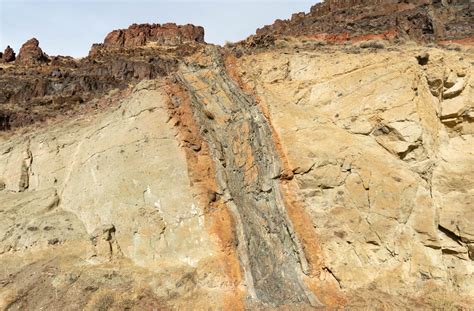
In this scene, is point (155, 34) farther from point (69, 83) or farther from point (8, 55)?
point (69, 83)

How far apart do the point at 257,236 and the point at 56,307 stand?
517cm

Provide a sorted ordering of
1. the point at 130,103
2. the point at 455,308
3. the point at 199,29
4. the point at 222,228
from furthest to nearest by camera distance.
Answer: the point at 199,29 < the point at 130,103 < the point at 222,228 < the point at 455,308

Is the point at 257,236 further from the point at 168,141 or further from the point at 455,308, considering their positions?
the point at 455,308

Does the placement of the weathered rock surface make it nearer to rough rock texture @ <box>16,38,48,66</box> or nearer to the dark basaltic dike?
rough rock texture @ <box>16,38,48,66</box>

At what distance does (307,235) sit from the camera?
34.3 feet

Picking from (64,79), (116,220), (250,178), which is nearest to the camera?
(250,178)

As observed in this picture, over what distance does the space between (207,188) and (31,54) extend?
62.5 m

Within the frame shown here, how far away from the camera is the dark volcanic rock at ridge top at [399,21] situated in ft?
52.5

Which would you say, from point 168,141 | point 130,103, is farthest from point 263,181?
point 130,103

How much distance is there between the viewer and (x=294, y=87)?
1234cm

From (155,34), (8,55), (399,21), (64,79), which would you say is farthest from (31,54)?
(399,21)

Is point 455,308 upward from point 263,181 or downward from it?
downward

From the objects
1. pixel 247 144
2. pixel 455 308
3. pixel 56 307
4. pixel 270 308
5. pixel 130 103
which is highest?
pixel 130 103

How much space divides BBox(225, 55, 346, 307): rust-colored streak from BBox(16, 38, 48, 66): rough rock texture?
54.1m
